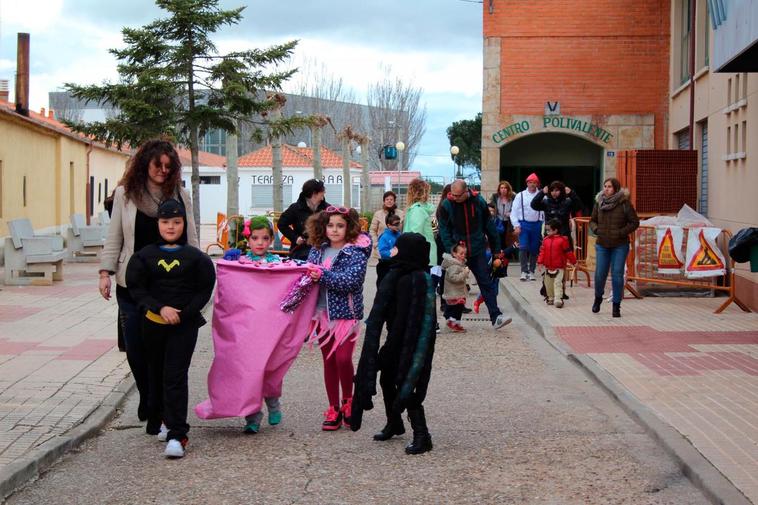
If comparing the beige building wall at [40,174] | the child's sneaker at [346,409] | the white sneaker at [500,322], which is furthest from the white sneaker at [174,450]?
the beige building wall at [40,174]

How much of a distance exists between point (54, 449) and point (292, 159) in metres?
65.5

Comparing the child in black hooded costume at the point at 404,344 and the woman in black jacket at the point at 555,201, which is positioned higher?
the woman in black jacket at the point at 555,201

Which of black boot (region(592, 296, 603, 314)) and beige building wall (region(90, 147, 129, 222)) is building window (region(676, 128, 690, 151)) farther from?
beige building wall (region(90, 147, 129, 222))

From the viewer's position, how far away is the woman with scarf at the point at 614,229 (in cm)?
1379

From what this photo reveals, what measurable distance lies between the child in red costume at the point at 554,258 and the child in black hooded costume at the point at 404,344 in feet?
26.6

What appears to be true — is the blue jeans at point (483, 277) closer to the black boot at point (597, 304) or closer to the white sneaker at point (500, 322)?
the white sneaker at point (500, 322)

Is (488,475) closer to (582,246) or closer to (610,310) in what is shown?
(610,310)

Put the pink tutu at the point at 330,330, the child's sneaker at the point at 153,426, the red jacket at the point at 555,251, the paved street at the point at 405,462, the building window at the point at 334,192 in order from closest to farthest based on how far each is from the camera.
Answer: the paved street at the point at 405,462, the child's sneaker at the point at 153,426, the pink tutu at the point at 330,330, the red jacket at the point at 555,251, the building window at the point at 334,192

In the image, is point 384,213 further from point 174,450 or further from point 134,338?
point 174,450

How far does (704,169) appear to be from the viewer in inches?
762

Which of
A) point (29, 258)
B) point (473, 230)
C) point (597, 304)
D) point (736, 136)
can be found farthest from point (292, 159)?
point (473, 230)

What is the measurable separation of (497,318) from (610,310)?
2429 millimetres

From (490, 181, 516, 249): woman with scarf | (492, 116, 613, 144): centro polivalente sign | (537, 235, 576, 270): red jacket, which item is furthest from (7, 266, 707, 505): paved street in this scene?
(492, 116, 613, 144): centro polivalente sign

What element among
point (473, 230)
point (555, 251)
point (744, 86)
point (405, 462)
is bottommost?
point (405, 462)
